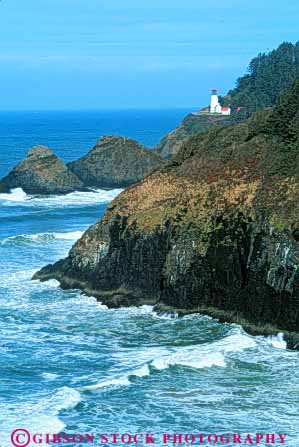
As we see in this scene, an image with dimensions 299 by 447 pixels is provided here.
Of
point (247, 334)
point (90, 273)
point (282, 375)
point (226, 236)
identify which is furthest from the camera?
point (90, 273)

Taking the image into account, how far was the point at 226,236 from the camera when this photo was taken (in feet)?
111

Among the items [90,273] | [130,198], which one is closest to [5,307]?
[90,273]

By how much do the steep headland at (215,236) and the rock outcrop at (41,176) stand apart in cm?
4704

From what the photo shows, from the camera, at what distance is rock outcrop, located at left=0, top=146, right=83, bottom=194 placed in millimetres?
87625

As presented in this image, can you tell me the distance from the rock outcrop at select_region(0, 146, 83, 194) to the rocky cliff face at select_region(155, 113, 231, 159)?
21310mm

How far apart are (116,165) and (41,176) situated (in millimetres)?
10400

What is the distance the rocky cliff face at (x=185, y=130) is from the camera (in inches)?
4375

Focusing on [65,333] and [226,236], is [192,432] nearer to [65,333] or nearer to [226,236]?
[65,333]

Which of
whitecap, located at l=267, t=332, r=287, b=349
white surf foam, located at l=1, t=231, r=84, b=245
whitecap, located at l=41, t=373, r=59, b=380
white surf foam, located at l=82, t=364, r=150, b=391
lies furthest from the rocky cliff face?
whitecap, located at l=41, t=373, r=59, b=380

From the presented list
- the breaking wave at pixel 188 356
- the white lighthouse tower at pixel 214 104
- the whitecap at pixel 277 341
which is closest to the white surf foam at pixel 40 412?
the breaking wave at pixel 188 356

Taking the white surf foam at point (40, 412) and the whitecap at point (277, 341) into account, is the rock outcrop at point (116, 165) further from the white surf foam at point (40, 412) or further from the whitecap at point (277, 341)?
the white surf foam at point (40, 412)

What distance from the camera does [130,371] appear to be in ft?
87.0

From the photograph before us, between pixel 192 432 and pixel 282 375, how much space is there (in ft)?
17.4

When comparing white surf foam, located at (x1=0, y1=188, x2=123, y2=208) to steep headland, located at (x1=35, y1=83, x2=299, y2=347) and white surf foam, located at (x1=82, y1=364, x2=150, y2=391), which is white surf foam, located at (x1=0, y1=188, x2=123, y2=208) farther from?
white surf foam, located at (x1=82, y1=364, x2=150, y2=391)
